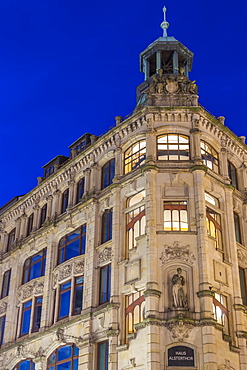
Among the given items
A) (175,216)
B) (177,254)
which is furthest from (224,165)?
(177,254)

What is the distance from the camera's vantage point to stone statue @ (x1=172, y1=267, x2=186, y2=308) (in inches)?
1277

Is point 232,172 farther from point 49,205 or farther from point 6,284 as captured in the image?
point 6,284

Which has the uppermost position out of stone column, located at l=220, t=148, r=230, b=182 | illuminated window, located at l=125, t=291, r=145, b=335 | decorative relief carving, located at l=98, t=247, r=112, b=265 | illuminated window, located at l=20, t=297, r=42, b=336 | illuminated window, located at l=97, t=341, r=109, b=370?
stone column, located at l=220, t=148, r=230, b=182

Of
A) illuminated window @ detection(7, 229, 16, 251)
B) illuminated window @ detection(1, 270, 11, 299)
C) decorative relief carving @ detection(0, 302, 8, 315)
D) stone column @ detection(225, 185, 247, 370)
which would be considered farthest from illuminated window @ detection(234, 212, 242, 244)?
illuminated window @ detection(7, 229, 16, 251)

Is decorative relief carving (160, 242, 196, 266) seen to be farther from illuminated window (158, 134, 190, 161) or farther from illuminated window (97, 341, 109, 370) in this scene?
illuminated window (158, 134, 190, 161)

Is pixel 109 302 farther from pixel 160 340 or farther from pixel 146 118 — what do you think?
pixel 146 118

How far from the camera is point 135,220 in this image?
3722 centimetres

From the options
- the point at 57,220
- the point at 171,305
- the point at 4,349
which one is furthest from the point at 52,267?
the point at 171,305

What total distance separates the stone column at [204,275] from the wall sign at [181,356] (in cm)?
76

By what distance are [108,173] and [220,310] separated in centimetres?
1411

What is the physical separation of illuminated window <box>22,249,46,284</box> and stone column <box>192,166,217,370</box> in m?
15.6

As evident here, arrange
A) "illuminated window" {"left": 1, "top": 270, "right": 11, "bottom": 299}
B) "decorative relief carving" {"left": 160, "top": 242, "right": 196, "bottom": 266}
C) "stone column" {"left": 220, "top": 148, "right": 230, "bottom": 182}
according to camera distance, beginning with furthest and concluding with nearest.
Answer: "illuminated window" {"left": 1, "top": 270, "right": 11, "bottom": 299}, "stone column" {"left": 220, "top": 148, "right": 230, "bottom": 182}, "decorative relief carving" {"left": 160, "top": 242, "right": 196, "bottom": 266}

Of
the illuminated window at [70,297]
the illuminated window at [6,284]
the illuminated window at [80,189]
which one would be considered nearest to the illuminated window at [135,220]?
the illuminated window at [70,297]

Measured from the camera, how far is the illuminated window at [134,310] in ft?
110
